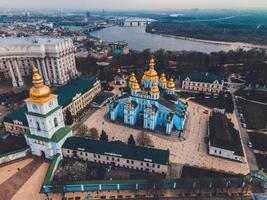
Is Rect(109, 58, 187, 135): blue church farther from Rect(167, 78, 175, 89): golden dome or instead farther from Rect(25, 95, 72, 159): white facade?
Rect(25, 95, 72, 159): white facade

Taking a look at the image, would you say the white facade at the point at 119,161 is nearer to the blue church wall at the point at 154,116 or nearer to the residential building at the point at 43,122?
the residential building at the point at 43,122

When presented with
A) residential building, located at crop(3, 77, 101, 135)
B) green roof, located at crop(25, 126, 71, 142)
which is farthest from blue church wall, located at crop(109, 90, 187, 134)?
green roof, located at crop(25, 126, 71, 142)

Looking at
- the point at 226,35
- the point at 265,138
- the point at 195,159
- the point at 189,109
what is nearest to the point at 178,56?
the point at 189,109

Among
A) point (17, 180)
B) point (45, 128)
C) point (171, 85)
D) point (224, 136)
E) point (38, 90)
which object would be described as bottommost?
point (17, 180)

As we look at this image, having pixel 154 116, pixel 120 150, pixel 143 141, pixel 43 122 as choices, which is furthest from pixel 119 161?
pixel 43 122

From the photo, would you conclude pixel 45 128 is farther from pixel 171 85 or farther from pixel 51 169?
pixel 171 85

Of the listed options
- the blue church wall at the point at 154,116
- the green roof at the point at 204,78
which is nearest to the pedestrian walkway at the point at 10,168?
the blue church wall at the point at 154,116
